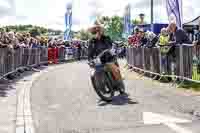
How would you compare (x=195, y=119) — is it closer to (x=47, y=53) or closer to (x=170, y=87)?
(x=170, y=87)

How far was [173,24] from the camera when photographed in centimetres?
1459

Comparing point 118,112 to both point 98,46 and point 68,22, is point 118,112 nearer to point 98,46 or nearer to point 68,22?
point 98,46

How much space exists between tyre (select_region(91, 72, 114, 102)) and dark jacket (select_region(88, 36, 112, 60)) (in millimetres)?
648

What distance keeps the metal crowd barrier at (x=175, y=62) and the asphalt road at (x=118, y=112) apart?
889 millimetres

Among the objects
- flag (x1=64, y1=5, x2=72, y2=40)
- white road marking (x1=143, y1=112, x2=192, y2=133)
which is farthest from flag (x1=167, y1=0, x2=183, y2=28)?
flag (x1=64, y1=5, x2=72, y2=40)

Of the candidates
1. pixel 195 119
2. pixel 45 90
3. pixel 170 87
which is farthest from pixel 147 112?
pixel 45 90

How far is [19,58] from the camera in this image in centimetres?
2123

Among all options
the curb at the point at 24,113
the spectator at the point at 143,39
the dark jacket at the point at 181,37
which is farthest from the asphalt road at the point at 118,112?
the spectator at the point at 143,39

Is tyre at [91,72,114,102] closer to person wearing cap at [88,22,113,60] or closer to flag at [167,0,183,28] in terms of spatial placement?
person wearing cap at [88,22,113,60]

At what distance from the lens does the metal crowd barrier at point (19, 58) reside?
57.3 ft

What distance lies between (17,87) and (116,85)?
454 cm

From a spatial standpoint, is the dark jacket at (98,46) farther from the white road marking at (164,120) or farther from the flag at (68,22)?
the flag at (68,22)

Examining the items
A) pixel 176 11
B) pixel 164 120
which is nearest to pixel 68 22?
pixel 176 11

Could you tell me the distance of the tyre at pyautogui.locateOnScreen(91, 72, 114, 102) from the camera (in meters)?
11.3
